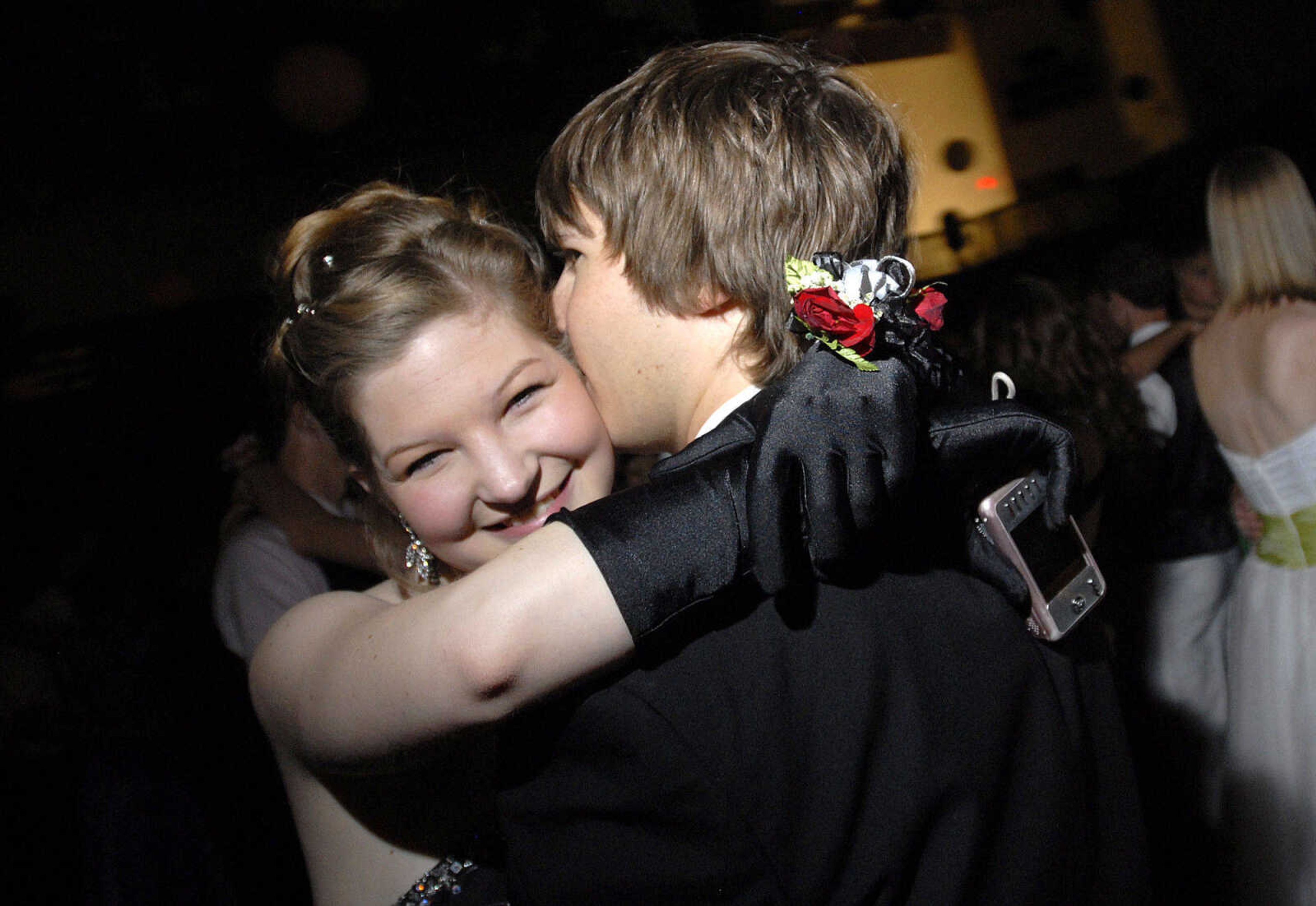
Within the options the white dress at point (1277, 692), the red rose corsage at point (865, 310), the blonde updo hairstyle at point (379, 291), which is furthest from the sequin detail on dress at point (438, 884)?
the white dress at point (1277, 692)

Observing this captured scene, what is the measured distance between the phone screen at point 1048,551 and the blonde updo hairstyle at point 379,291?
2.45 feet

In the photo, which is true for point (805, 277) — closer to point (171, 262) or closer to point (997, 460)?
point (997, 460)

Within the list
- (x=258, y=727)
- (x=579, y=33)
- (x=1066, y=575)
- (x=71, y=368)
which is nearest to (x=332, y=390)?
(x=1066, y=575)

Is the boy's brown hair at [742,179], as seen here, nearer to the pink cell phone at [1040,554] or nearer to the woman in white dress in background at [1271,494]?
the pink cell phone at [1040,554]

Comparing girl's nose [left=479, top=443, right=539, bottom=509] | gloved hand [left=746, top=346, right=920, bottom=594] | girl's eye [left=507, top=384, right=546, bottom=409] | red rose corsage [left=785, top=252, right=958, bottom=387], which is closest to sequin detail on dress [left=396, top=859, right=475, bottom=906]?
girl's nose [left=479, top=443, right=539, bottom=509]

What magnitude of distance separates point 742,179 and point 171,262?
461 centimetres

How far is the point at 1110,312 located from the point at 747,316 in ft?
10.8

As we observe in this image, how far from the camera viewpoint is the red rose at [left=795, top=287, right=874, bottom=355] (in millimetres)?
828

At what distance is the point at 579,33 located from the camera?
396 centimetres

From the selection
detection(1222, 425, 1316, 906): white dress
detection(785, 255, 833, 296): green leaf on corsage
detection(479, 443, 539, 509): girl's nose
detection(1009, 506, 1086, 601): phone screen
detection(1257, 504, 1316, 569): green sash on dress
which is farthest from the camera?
detection(1257, 504, 1316, 569): green sash on dress

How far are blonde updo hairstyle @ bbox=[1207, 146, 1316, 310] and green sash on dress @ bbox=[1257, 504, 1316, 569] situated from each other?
2.10 feet

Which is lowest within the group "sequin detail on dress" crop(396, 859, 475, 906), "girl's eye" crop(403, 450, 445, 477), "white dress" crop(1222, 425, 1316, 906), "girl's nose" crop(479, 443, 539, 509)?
"white dress" crop(1222, 425, 1316, 906)

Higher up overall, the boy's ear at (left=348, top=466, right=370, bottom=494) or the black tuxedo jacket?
the boy's ear at (left=348, top=466, right=370, bottom=494)

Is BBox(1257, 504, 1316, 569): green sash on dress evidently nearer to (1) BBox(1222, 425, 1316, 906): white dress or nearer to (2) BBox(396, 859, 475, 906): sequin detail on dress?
(1) BBox(1222, 425, 1316, 906): white dress
